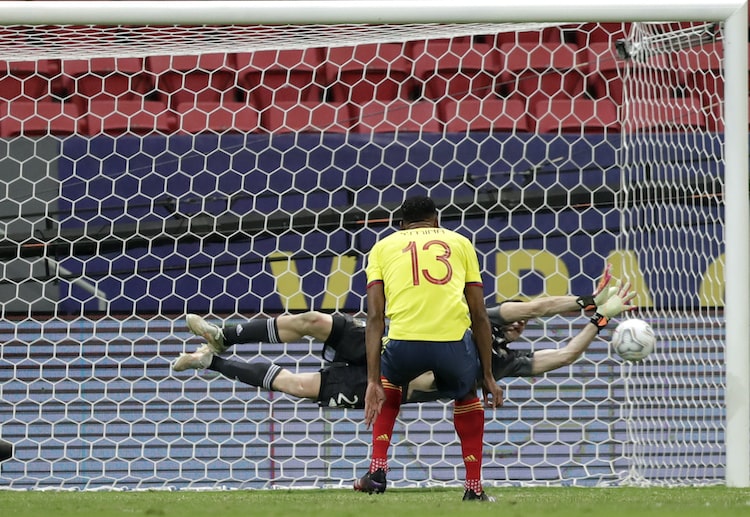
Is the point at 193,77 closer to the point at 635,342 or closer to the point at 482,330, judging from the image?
the point at 635,342

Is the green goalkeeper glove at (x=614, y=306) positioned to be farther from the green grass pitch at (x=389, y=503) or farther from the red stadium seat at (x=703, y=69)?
the red stadium seat at (x=703, y=69)

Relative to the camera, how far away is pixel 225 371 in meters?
5.58

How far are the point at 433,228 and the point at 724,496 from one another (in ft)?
4.88

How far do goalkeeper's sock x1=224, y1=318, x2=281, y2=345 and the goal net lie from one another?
1.08m

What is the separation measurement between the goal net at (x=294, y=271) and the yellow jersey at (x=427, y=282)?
6.80 feet

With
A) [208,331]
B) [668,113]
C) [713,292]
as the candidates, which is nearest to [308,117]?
[668,113]

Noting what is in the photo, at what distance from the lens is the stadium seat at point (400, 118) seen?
288 inches

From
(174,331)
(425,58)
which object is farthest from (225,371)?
(425,58)

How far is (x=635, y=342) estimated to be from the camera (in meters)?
5.36

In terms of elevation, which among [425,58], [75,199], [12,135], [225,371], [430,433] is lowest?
[430,433]

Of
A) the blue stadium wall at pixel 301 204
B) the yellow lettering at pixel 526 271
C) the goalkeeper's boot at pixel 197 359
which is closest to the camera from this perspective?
the goalkeeper's boot at pixel 197 359

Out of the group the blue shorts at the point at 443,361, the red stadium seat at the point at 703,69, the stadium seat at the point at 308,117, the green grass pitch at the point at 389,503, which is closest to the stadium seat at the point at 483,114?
the stadium seat at the point at 308,117

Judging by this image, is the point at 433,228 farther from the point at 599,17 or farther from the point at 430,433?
the point at 430,433

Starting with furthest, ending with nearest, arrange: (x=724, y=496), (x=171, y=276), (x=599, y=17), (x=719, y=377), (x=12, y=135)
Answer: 1. (x=12, y=135)
2. (x=171, y=276)
3. (x=719, y=377)
4. (x=599, y=17)
5. (x=724, y=496)
